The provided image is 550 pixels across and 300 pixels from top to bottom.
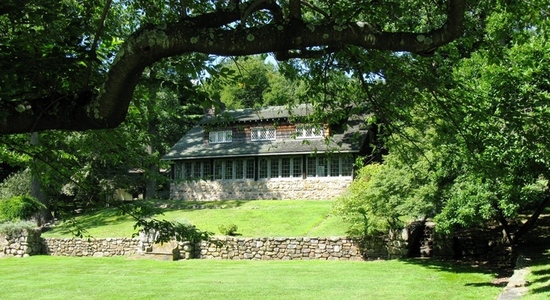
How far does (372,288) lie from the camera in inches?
556

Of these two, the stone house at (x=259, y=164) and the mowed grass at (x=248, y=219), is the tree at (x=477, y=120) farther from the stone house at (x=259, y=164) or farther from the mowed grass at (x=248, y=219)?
the stone house at (x=259, y=164)

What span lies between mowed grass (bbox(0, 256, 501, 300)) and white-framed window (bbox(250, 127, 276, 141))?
18728 mm

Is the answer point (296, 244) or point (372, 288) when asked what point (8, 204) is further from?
point (372, 288)

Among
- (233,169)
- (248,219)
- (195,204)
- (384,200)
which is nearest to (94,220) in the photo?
(195,204)

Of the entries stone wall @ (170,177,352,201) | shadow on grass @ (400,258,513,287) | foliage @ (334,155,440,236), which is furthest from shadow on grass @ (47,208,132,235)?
shadow on grass @ (400,258,513,287)

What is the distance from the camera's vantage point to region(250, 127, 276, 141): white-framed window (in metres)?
40.1

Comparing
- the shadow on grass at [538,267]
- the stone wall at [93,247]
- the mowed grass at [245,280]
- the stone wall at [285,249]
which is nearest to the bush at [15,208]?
the stone wall at [93,247]

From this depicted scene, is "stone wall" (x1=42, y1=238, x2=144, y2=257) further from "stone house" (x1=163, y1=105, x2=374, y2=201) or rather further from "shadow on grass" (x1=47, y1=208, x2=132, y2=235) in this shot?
"stone house" (x1=163, y1=105, x2=374, y2=201)

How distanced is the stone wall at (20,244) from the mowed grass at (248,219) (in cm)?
167

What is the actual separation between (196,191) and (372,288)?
92.6 ft

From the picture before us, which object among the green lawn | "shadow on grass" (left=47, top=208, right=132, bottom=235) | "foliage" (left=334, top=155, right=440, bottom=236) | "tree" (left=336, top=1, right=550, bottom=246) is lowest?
A: "shadow on grass" (left=47, top=208, right=132, bottom=235)

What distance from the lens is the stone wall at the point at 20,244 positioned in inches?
1038

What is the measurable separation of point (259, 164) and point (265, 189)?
6.78 ft

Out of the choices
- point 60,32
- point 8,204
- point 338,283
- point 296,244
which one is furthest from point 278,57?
point 8,204
